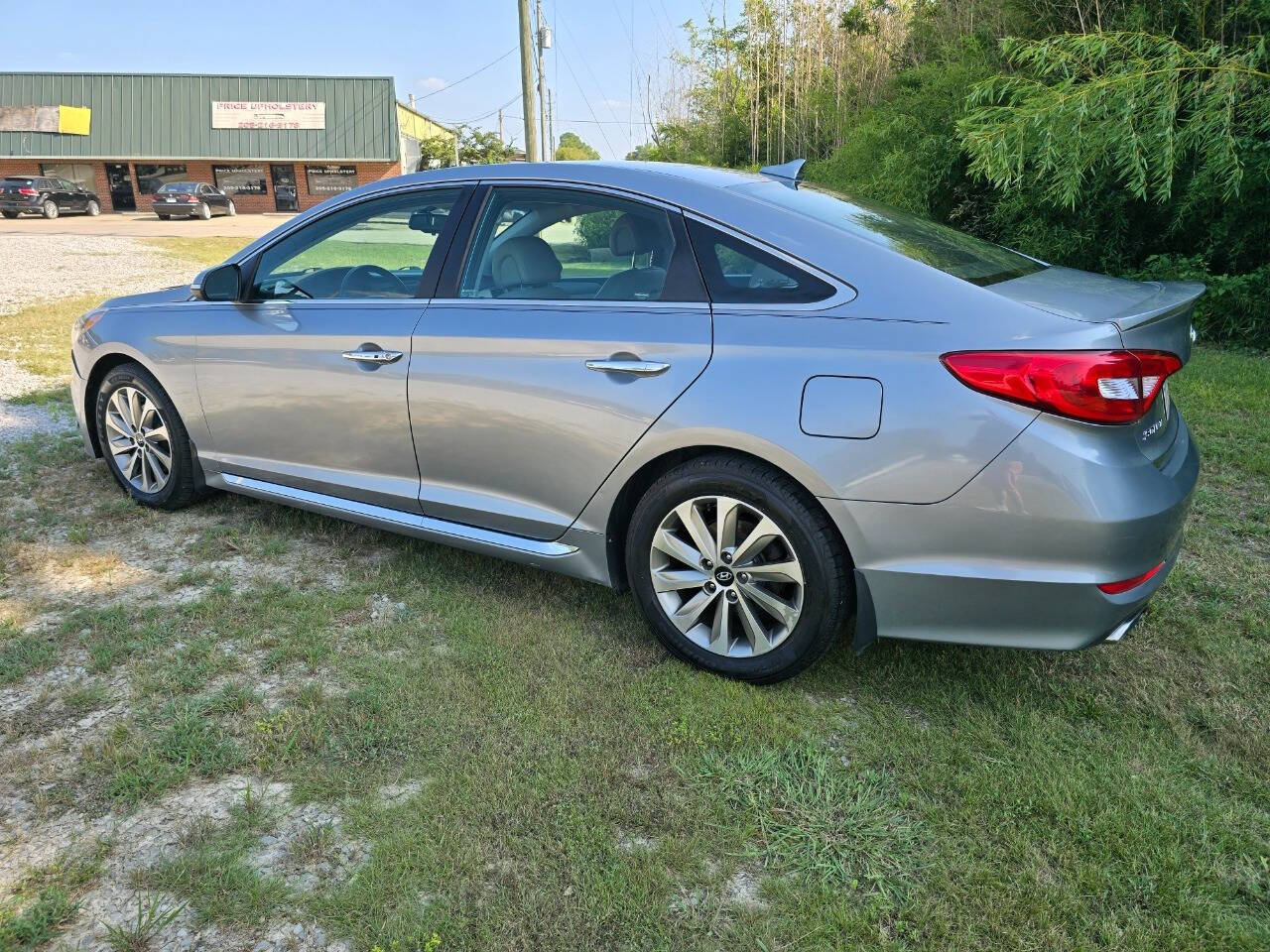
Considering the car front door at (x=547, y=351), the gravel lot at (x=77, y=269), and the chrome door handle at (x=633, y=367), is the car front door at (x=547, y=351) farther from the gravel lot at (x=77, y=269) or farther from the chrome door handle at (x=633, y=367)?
the gravel lot at (x=77, y=269)

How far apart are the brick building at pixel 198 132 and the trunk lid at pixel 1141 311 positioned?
126 ft

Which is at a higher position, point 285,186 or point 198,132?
point 198,132

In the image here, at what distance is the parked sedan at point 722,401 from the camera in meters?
2.29

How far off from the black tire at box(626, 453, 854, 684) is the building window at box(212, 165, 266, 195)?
4106cm

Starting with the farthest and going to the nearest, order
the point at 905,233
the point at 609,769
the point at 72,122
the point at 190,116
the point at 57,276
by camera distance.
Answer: the point at 190,116
the point at 72,122
the point at 57,276
the point at 905,233
the point at 609,769

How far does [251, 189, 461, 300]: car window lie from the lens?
11.1 feet

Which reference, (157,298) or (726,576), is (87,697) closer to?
(726,576)

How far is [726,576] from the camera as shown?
272cm

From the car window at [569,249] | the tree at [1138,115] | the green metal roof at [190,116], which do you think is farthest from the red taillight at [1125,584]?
the green metal roof at [190,116]

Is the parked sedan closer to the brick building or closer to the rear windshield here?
the rear windshield

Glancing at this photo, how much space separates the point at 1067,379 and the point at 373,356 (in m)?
2.24

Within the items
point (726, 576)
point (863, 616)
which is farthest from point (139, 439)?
point (863, 616)

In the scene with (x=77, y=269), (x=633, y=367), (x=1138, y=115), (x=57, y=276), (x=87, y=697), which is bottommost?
(x=87, y=697)

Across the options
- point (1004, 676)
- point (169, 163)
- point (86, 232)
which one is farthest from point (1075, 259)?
point (169, 163)
